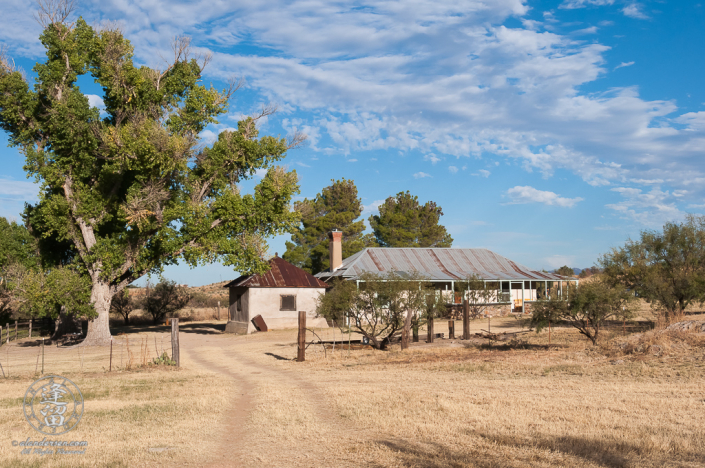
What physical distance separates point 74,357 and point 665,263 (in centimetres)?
2861

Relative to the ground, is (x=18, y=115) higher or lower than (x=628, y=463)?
higher

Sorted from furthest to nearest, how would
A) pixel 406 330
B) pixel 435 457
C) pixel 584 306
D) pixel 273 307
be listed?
1. pixel 273 307
2. pixel 406 330
3. pixel 584 306
4. pixel 435 457

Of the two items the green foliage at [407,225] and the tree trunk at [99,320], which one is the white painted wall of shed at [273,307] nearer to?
the tree trunk at [99,320]

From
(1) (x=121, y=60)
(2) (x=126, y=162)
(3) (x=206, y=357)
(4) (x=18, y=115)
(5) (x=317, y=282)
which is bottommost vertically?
(3) (x=206, y=357)

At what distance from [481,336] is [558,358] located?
671cm

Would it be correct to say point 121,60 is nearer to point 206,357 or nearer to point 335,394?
point 206,357

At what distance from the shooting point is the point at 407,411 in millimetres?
9273

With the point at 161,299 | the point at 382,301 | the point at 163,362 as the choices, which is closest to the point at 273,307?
the point at 161,299

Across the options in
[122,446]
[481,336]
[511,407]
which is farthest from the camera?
[481,336]

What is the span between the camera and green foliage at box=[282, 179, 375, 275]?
4641 centimetres

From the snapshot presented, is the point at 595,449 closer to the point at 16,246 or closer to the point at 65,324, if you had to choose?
the point at 16,246

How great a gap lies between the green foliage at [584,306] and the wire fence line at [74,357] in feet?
39.9

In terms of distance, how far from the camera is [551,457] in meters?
6.47

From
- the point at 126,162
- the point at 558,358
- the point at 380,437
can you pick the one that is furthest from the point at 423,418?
the point at 126,162
